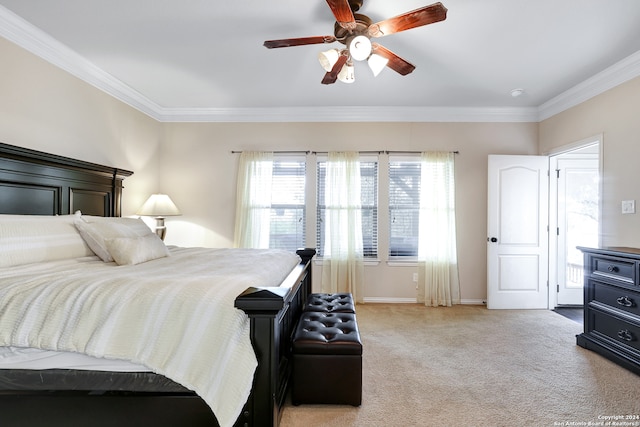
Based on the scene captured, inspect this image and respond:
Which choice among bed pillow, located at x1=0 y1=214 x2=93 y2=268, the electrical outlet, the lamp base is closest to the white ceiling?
the electrical outlet

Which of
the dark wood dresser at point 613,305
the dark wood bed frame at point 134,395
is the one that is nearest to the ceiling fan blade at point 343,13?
the dark wood bed frame at point 134,395

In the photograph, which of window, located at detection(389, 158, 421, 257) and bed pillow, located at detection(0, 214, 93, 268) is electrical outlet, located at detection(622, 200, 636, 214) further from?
bed pillow, located at detection(0, 214, 93, 268)

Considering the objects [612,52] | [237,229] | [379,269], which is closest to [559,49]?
[612,52]

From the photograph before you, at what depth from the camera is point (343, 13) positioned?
188 centimetres

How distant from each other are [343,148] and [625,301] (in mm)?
3255

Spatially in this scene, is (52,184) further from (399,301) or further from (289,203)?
(399,301)

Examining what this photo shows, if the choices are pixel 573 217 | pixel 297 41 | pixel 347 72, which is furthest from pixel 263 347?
pixel 573 217

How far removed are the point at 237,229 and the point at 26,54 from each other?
2655mm

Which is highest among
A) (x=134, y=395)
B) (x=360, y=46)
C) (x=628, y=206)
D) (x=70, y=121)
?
(x=360, y=46)

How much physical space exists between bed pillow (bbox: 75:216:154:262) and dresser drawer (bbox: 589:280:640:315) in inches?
156

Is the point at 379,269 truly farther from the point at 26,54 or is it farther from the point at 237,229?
the point at 26,54

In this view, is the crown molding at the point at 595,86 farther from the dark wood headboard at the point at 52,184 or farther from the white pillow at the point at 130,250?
the dark wood headboard at the point at 52,184

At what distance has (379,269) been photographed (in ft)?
14.3

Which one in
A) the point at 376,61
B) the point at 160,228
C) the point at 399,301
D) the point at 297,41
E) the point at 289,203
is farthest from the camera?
the point at 289,203
